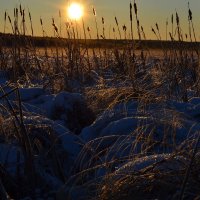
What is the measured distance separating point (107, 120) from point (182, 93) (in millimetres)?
1100

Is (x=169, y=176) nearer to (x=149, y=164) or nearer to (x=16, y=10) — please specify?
(x=149, y=164)

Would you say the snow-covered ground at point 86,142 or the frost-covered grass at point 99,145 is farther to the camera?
the snow-covered ground at point 86,142

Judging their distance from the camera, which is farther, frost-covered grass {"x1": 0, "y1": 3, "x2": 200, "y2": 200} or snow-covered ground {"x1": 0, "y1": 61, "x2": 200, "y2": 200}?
snow-covered ground {"x1": 0, "y1": 61, "x2": 200, "y2": 200}

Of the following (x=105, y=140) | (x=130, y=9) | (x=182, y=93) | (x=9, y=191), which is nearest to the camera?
(x=9, y=191)

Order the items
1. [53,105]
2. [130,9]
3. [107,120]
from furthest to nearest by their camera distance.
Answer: [130,9] < [53,105] < [107,120]

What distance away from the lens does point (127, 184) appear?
144 centimetres

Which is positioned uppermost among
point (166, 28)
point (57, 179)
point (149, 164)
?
point (166, 28)

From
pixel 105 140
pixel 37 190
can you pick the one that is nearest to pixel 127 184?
pixel 37 190

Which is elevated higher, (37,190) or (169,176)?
(169,176)

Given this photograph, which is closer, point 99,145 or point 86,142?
point 99,145

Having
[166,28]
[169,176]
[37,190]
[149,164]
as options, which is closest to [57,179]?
[37,190]

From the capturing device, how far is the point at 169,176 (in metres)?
1.45

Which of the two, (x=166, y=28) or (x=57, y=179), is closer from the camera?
(x=57, y=179)

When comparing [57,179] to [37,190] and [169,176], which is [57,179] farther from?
[169,176]
